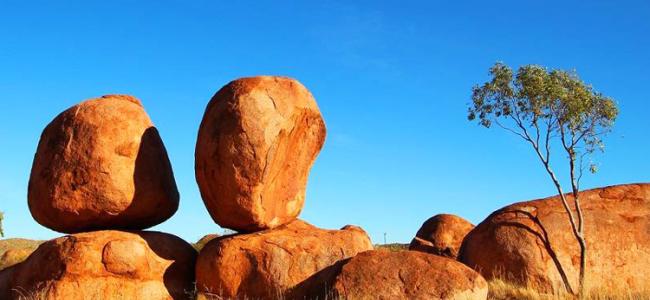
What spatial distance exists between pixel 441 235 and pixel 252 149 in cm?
1699

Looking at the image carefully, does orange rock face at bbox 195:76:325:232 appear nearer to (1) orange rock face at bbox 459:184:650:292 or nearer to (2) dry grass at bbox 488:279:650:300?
(2) dry grass at bbox 488:279:650:300

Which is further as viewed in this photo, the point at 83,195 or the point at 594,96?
the point at 594,96

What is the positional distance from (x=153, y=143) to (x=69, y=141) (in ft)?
6.29

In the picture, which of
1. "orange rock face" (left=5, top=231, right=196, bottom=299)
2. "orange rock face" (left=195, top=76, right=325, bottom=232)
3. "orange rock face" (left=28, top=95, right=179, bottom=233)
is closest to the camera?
"orange rock face" (left=195, top=76, right=325, bottom=232)

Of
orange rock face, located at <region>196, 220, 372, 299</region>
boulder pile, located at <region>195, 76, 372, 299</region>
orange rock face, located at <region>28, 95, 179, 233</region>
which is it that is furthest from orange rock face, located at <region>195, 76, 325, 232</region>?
orange rock face, located at <region>28, 95, 179, 233</region>

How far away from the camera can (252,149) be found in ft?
44.9

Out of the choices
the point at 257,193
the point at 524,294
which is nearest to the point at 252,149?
the point at 257,193

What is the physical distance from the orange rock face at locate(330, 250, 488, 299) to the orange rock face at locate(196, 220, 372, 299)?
1.39 metres

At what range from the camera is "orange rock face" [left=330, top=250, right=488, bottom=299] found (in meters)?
12.3

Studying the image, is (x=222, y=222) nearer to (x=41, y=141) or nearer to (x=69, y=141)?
(x=69, y=141)

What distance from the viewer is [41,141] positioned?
627 inches

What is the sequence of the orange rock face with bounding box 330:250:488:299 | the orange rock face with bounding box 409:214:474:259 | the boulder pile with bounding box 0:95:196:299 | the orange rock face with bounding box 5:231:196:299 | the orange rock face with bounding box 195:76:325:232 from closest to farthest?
the orange rock face with bounding box 330:250:488:299, the orange rock face with bounding box 195:76:325:232, the orange rock face with bounding box 5:231:196:299, the boulder pile with bounding box 0:95:196:299, the orange rock face with bounding box 409:214:474:259

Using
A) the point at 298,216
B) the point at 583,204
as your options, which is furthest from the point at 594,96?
the point at 298,216

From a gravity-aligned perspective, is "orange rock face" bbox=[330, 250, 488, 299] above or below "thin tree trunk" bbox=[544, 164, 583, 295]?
below
